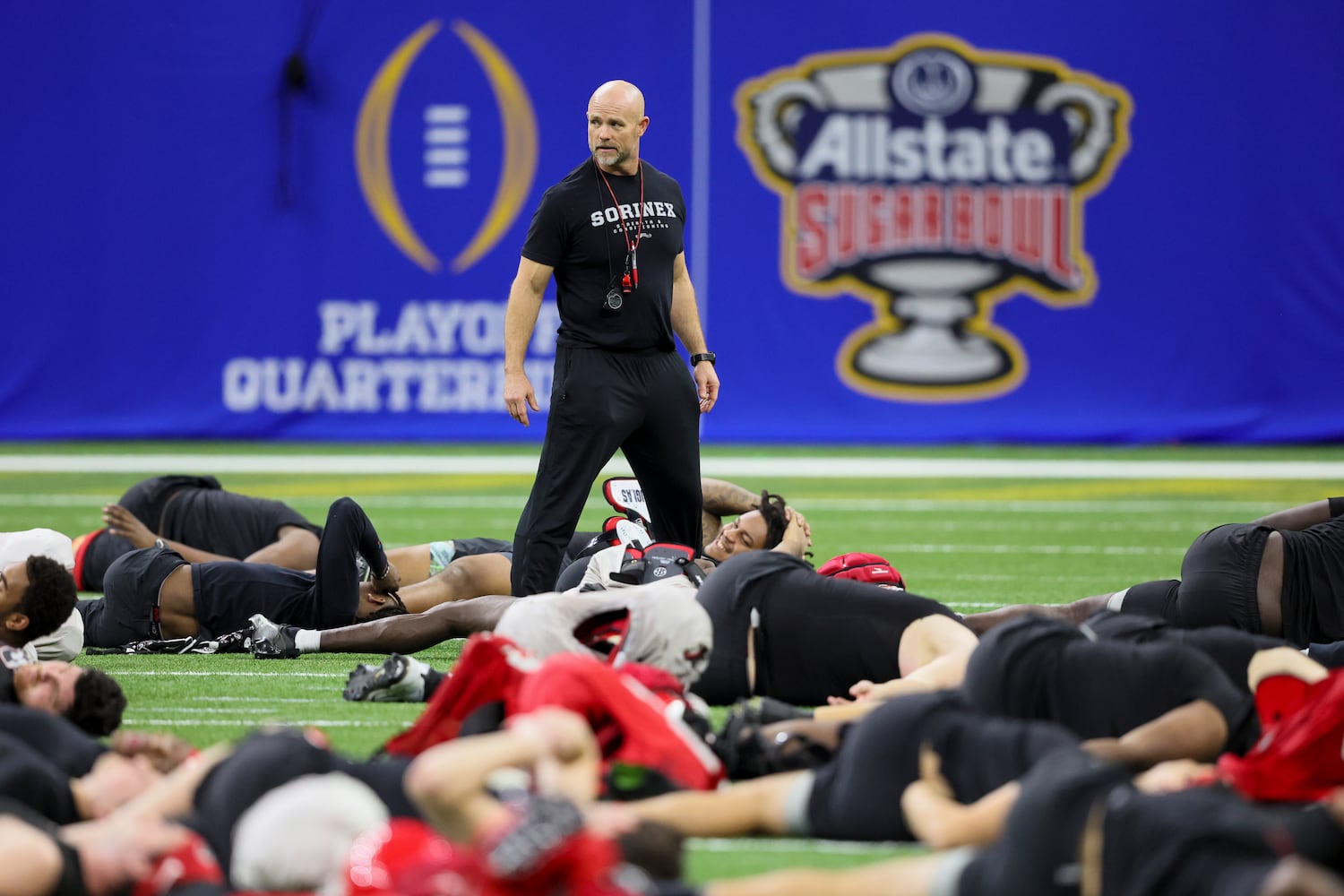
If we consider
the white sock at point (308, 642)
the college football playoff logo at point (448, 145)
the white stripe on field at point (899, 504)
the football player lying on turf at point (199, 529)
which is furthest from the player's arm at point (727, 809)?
the college football playoff logo at point (448, 145)

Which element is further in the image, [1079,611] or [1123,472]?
[1123,472]

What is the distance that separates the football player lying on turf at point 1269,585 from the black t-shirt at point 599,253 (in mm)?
1750

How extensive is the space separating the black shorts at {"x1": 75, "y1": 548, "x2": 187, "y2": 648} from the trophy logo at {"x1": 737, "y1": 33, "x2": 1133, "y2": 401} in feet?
33.8

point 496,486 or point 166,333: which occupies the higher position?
point 166,333

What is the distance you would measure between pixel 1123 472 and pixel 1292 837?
10272mm

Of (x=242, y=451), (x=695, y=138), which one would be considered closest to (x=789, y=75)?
(x=695, y=138)

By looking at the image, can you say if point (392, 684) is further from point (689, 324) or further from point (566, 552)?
point (689, 324)

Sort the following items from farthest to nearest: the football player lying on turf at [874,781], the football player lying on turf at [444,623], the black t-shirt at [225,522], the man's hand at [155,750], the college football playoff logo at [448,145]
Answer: the college football playoff logo at [448,145] → the black t-shirt at [225,522] → the football player lying on turf at [444,623] → the man's hand at [155,750] → the football player lying on turf at [874,781]

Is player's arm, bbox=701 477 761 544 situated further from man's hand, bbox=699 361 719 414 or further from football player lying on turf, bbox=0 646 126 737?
football player lying on turf, bbox=0 646 126 737

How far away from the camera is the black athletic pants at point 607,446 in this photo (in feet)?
19.6

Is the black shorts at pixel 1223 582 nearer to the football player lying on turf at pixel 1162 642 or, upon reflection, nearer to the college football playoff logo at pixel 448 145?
the football player lying on turf at pixel 1162 642

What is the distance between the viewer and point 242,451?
1446 cm

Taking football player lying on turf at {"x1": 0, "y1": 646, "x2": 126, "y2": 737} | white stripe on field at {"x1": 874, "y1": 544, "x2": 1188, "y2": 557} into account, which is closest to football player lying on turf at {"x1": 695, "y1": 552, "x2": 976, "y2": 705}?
football player lying on turf at {"x1": 0, "y1": 646, "x2": 126, "y2": 737}

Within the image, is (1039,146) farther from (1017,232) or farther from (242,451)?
(242,451)
